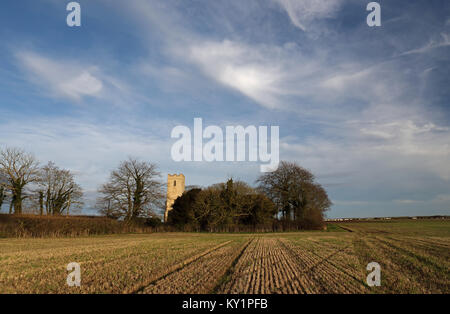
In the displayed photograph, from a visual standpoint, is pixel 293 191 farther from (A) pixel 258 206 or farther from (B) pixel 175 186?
(B) pixel 175 186

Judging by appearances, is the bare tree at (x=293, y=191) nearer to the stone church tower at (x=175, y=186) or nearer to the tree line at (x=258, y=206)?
the tree line at (x=258, y=206)

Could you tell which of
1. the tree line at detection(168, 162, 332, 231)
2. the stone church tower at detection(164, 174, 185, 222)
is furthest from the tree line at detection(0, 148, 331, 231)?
the stone church tower at detection(164, 174, 185, 222)

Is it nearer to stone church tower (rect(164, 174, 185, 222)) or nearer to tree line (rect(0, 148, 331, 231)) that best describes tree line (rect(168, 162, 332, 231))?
tree line (rect(0, 148, 331, 231))

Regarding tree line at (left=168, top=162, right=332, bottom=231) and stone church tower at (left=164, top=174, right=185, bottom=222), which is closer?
tree line at (left=168, top=162, right=332, bottom=231)

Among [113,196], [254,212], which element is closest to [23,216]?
[113,196]

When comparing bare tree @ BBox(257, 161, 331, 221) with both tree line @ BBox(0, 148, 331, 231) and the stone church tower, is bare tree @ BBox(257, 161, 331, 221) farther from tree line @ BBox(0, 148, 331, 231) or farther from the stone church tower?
the stone church tower

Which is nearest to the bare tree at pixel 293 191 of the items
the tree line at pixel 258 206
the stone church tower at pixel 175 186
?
the tree line at pixel 258 206

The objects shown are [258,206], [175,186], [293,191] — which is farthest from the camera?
[175,186]

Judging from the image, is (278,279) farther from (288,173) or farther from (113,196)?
(288,173)

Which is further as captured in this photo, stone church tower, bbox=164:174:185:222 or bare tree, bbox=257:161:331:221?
stone church tower, bbox=164:174:185:222

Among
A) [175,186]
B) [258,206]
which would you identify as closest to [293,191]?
[258,206]

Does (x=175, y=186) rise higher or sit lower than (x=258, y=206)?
higher
